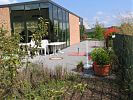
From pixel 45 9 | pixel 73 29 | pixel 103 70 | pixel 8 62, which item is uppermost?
pixel 45 9

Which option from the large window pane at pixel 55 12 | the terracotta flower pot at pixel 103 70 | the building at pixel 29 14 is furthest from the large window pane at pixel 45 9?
the terracotta flower pot at pixel 103 70

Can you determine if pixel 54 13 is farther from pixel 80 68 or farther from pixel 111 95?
pixel 111 95

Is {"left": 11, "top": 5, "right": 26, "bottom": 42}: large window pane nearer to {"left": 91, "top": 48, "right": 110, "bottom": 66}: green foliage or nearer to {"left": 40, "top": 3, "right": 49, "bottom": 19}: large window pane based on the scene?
{"left": 40, "top": 3, "right": 49, "bottom": 19}: large window pane

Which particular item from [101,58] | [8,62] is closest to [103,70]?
[101,58]

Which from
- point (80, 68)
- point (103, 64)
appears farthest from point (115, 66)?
point (80, 68)

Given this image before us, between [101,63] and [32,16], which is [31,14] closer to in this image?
[32,16]

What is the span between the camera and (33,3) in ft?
68.7

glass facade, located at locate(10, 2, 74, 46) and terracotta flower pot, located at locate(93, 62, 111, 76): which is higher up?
glass facade, located at locate(10, 2, 74, 46)

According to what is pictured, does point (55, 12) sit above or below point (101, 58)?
above

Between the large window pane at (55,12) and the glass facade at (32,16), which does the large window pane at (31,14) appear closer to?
the glass facade at (32,16)

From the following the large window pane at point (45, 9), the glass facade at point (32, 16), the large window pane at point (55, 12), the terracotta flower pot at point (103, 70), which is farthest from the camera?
the large window pane at point (55, 12)

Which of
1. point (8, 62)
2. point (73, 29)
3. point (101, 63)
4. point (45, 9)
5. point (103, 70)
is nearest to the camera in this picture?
point (8, 62)

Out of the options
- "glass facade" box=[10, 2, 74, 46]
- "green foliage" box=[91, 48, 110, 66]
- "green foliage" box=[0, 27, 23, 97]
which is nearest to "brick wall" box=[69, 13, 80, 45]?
"glass facade" box=[10, 2, 74, 46]

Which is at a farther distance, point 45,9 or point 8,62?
point 45,9
